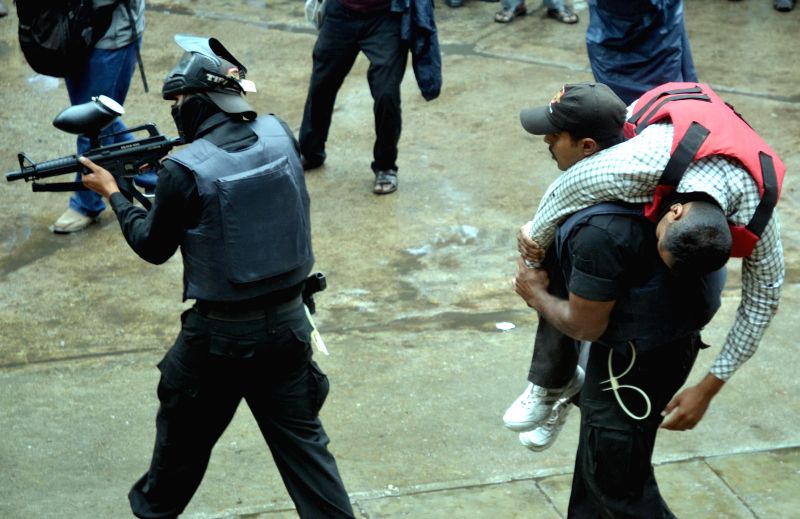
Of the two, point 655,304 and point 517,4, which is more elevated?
point 655,304

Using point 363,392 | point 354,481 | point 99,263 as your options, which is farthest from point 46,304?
point 354,481

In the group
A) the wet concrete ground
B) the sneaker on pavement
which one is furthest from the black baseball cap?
the sneaker on pavement

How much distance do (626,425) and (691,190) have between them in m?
0.84

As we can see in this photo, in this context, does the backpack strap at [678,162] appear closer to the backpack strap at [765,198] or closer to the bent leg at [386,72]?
the backpack strap at [765,198]

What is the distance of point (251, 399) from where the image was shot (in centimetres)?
401

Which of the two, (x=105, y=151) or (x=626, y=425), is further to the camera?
(x=105, y=151)

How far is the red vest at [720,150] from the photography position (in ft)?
10.6

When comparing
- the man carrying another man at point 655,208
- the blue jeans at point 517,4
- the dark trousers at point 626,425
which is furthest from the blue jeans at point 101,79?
the blue jeans at point 517,4

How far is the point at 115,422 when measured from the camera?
5125 mm

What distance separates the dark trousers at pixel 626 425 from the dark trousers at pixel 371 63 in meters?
3.69

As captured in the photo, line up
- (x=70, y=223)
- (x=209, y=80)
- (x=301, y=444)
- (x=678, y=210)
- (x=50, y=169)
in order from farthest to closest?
(x=70, y=223) < (x=50, y=169) < (x=301, y=444) < (x=209, y=80) < (x=678, y=210)

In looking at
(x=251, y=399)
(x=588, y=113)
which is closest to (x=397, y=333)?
(x=251, y=399)

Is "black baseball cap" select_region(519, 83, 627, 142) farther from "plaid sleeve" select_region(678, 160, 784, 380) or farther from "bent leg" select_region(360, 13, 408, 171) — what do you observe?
"bent leg" select_region(360, 13, 408, 171)

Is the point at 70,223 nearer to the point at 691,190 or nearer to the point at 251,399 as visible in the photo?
the point at 251,399
